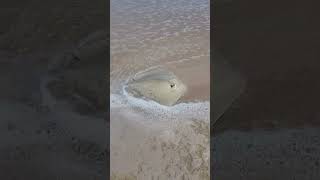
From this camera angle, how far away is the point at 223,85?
146cm

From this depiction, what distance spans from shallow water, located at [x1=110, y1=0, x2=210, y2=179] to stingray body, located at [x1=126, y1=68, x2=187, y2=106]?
1 centimetres

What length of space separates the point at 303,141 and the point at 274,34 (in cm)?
32

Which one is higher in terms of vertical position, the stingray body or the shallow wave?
the stingray body

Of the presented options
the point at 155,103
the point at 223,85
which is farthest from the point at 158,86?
the point at 223,85

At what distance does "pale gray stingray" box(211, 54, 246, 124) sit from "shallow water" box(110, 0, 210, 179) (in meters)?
0.03

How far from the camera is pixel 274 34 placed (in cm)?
145

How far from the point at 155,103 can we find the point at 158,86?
5 centimetres

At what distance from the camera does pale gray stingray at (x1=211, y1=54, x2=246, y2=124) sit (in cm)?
143

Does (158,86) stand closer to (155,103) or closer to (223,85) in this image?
(155,103)

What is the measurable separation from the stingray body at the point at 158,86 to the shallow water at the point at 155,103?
0.05 feet

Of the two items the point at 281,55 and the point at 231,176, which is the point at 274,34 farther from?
the point at 231,176

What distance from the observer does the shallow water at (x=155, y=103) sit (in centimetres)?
141
